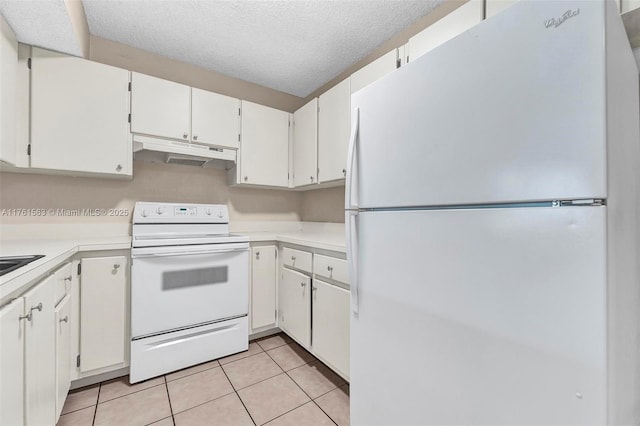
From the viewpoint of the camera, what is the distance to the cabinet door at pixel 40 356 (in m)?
0.95

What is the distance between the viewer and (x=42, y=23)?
1.50 meters

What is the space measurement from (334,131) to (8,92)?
1938 mm

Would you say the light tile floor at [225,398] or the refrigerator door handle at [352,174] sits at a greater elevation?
the refrigerator door handle at [352,174]

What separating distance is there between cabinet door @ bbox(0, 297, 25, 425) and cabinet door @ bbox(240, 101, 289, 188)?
70.2 inches

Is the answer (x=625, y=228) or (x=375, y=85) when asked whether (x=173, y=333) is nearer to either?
(x=375, y=85)

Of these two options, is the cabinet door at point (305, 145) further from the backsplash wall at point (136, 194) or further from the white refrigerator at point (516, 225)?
the white refrigerator at point (516, 225)

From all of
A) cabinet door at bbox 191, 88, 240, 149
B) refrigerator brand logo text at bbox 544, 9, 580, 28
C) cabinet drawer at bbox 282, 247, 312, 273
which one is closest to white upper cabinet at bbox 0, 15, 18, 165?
cabinet door at bbox 191, 88, 240, 149

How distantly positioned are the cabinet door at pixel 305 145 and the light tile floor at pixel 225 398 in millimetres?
1495

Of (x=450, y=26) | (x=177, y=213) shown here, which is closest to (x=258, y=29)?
(x=450, y=26)

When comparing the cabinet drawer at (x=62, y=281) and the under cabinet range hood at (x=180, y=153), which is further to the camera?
the under cabinet range hood at (x=180, y=153)

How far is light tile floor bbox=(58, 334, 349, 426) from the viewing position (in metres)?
1.48

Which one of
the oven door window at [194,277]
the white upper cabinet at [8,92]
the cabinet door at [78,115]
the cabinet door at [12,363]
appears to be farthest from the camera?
the oven door window at [194,277]

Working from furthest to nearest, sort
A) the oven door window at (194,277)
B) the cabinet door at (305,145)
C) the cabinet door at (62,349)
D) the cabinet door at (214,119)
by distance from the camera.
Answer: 1. the cabinet door at (305,145)
2. the cabinet door at (214,119)
3. the oven door window at (194,277)
4. the cabinet door at (62,349)

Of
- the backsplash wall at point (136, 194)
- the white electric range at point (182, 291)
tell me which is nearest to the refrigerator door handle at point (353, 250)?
the white electric range at point (182, 291)
